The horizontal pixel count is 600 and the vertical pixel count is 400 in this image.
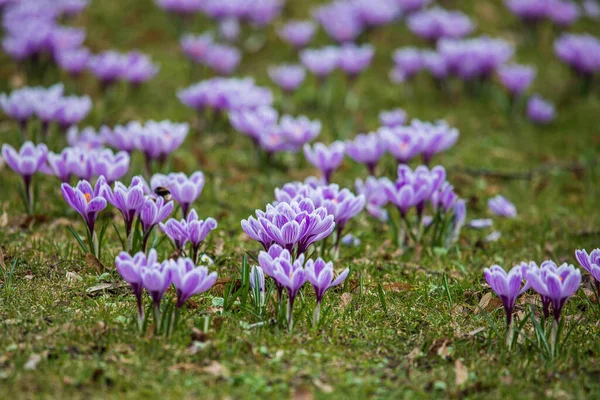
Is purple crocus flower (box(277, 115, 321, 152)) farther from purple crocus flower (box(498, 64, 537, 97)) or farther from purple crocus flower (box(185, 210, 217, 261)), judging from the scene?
purple crocus flower (box(498, 64, 537, 97))

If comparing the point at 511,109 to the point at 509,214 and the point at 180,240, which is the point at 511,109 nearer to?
the point at 509,214

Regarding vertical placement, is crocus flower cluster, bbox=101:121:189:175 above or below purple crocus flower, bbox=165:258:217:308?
above

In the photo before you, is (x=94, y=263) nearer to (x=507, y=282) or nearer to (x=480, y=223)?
(x=507, y=282)

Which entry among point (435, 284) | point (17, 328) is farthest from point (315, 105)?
point (17, 328)

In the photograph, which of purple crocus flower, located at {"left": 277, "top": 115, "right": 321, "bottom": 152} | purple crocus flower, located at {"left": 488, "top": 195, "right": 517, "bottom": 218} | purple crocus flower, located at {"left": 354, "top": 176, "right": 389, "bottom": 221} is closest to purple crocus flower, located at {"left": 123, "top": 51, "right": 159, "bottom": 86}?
purple crocus flower, located at {"left": 277, "top": 115, "right": 321, "bottom": 152}

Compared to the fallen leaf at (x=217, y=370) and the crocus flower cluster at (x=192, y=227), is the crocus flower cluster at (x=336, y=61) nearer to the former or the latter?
the crocus flower cluster at (x=192, y=227)
